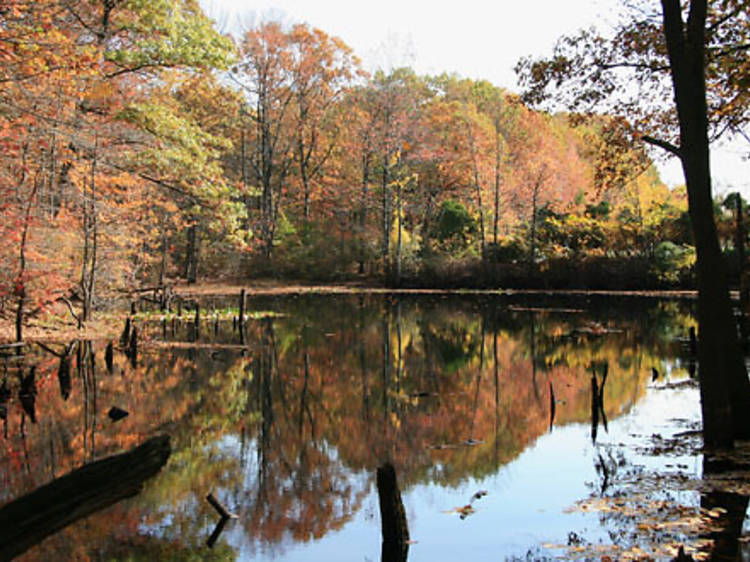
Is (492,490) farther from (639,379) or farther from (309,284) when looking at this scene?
(309,284)

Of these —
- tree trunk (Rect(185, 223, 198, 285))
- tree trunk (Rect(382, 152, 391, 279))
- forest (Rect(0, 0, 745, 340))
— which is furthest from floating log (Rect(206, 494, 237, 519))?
tree trunk (Rect(185, 223, 198, 285))

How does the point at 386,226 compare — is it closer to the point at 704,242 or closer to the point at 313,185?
the point at 313,185

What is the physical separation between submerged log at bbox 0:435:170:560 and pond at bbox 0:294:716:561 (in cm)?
224

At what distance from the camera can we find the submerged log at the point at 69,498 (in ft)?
10.5

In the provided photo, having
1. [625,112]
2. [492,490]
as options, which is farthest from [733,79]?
[492,490]

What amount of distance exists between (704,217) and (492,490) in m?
3.75

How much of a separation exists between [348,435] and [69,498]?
20.6 feet

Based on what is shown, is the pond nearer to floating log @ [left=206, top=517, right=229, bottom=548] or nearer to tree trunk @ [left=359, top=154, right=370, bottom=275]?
floating log @ [left=206, top=517, right=229, bottom=548]

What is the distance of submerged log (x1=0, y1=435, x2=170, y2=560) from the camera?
3215 millimetres

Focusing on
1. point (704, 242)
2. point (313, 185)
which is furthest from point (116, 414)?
point (313, 185)

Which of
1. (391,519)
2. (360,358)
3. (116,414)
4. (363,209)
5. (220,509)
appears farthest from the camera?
(363,209)

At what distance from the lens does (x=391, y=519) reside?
5.54m

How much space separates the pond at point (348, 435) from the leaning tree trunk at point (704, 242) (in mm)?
722

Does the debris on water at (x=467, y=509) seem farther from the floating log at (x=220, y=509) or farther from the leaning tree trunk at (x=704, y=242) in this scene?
the leaning tree trunk at (x=704, y=242)
